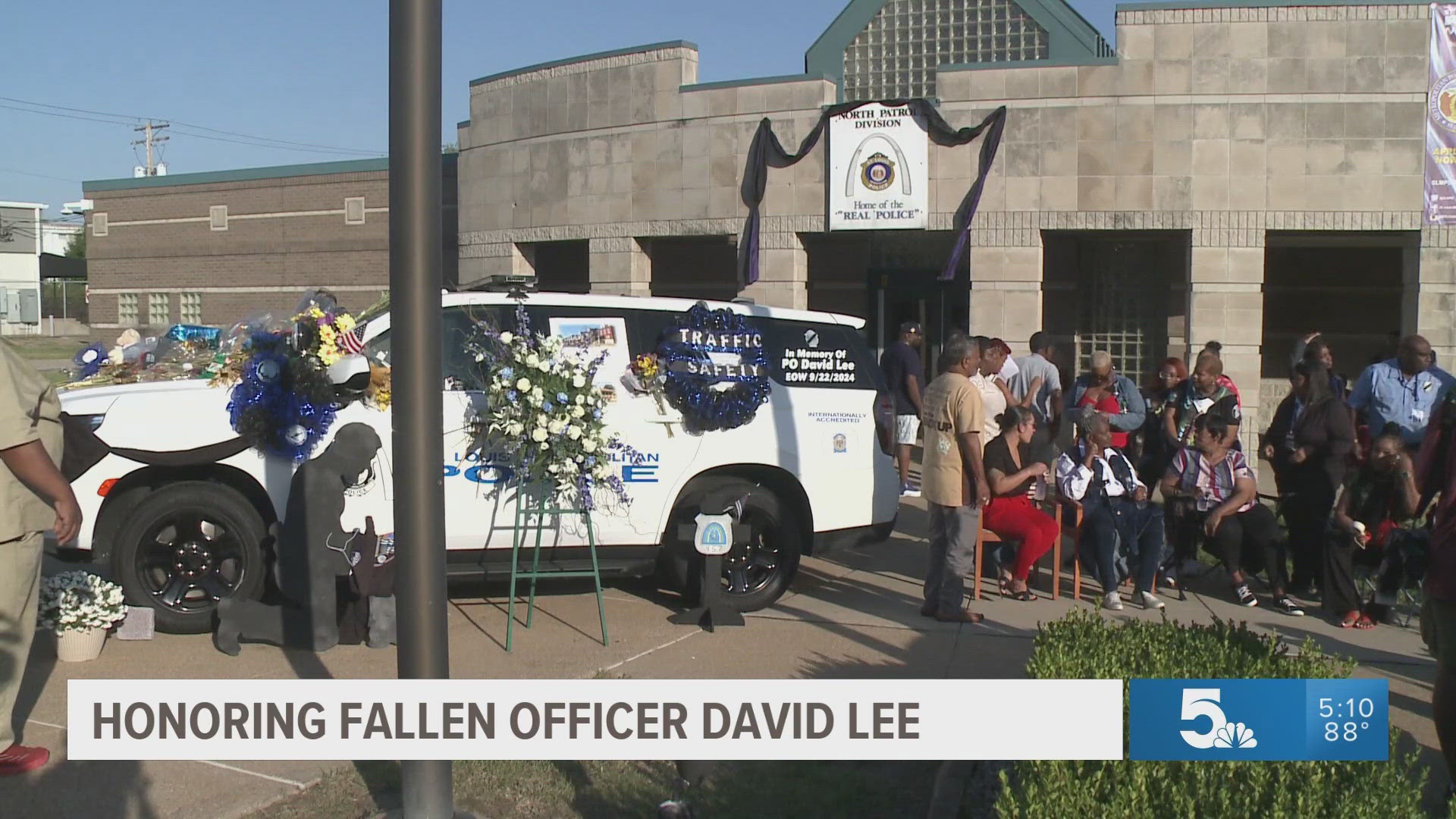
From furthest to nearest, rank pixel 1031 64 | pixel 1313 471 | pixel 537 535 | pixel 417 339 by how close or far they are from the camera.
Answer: pixel 1031 64 < pixel 1313 471 < pixel 537 535 < pixel 417 339

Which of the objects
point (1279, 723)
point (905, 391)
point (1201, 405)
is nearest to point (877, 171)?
point (905, 391)

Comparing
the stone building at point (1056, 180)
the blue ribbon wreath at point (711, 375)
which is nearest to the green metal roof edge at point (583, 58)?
the stone building at point (1056, 180)

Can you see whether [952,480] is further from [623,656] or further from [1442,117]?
[1442,117]

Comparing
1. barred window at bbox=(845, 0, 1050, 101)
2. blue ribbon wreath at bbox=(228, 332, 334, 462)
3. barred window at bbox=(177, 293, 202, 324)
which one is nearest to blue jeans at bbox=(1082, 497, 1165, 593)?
blue ribbon wreath at bbox=(228, 332, 334, 462)

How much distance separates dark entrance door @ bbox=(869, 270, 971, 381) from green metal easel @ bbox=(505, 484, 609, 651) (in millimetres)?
11317

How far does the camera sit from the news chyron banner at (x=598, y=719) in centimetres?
377

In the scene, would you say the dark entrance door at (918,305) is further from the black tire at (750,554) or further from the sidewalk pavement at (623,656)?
the black tire at (750,554)

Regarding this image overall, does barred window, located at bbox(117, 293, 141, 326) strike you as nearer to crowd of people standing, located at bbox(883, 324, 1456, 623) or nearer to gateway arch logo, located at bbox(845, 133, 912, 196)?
gateway arch logo, located at bbox(845, 133, 912, 196)

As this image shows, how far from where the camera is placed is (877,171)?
52.1 feet

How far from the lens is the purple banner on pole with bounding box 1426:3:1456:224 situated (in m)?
14.5

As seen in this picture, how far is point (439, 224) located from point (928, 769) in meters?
2.96

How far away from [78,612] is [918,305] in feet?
45.1

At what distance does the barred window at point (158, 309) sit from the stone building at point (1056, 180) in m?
12.5

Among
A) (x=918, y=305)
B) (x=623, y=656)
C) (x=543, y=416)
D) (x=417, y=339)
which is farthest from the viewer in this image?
(x=918, y=305)
